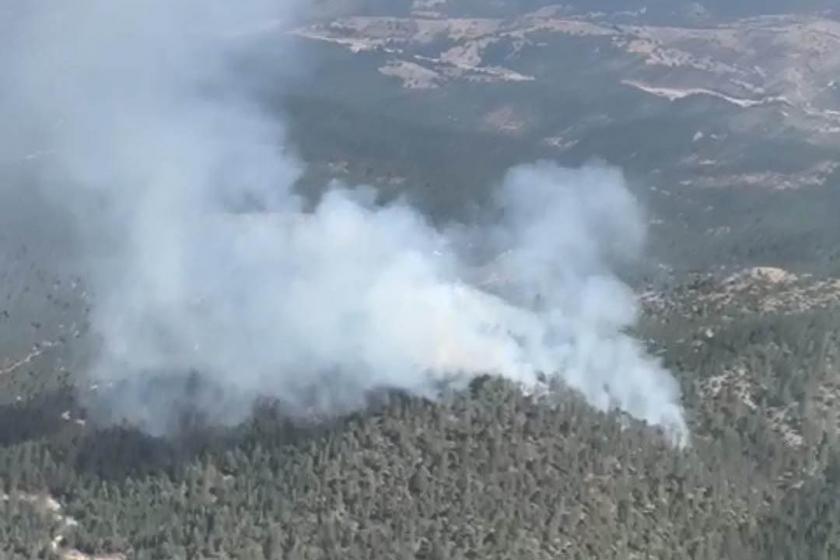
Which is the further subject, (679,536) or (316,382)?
(316,382)

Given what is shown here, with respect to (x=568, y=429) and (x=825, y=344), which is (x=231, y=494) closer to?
(x=568, y=429)

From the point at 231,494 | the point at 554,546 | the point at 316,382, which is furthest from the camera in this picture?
the point at 316,382

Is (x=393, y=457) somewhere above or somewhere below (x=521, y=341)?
below

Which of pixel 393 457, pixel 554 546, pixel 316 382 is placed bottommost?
pixel 554 546

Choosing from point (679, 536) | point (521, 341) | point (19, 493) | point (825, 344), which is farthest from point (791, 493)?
point (19, 493)

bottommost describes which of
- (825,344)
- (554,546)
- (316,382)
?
(554,546)

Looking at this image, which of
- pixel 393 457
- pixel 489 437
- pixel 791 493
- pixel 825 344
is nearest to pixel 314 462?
pixel 393 457

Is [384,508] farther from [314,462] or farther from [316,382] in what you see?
[316,382]

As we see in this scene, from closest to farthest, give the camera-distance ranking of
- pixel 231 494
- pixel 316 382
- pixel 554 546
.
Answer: pixel 554 546 → pixel 231 494 → pixel 316 382

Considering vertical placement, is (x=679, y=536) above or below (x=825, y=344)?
below
